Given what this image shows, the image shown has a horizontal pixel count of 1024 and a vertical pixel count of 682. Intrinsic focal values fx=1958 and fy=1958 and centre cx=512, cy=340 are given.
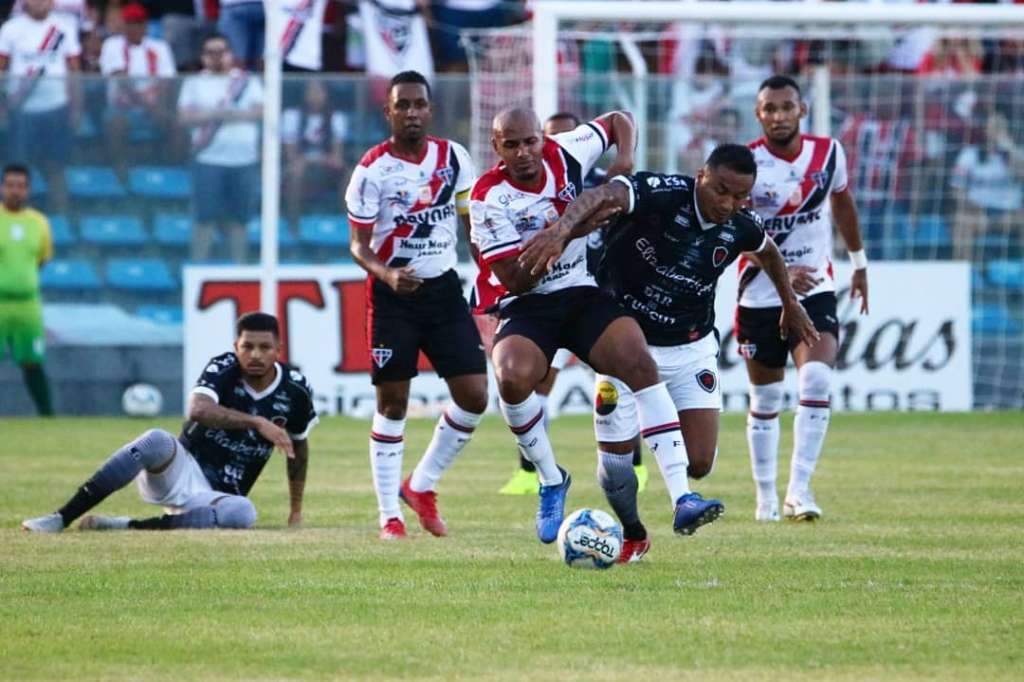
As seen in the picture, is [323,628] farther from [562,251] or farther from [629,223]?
[629,223]

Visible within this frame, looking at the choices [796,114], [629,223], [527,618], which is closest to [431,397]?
[796,114]

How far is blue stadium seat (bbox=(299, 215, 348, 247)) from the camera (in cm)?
2128

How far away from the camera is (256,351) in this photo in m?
10.9

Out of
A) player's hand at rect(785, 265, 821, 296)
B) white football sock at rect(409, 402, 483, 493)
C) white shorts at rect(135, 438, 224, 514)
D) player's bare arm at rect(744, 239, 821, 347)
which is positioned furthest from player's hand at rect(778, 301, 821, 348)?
white shorts at rect(135, 438, 224, 514)

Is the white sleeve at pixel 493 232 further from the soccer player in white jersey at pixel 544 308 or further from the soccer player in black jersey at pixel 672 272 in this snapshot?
the soccer player in black jersey at pixel 672 272

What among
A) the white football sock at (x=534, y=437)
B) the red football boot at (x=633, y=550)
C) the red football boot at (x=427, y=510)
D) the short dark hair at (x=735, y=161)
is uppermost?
the short dark hair at (x=735, y=161)

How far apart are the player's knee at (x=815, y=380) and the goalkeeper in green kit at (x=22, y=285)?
36.5ft

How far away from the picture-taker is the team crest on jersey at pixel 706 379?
984 centimetres

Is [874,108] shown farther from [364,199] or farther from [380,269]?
[380,269]

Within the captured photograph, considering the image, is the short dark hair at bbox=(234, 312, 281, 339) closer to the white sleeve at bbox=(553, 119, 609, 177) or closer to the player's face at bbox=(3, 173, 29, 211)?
the white sleeve at bbox=(553, 119, 609, 177)

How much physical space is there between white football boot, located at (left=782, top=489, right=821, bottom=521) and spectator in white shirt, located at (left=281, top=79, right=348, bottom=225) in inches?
435

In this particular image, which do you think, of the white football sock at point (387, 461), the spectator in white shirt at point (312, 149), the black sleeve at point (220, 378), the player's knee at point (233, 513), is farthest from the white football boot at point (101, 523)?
the spectator in white shirt at point (312, 149)

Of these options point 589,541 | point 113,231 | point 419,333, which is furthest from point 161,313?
point 589,541

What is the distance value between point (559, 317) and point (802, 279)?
2.70 metres
